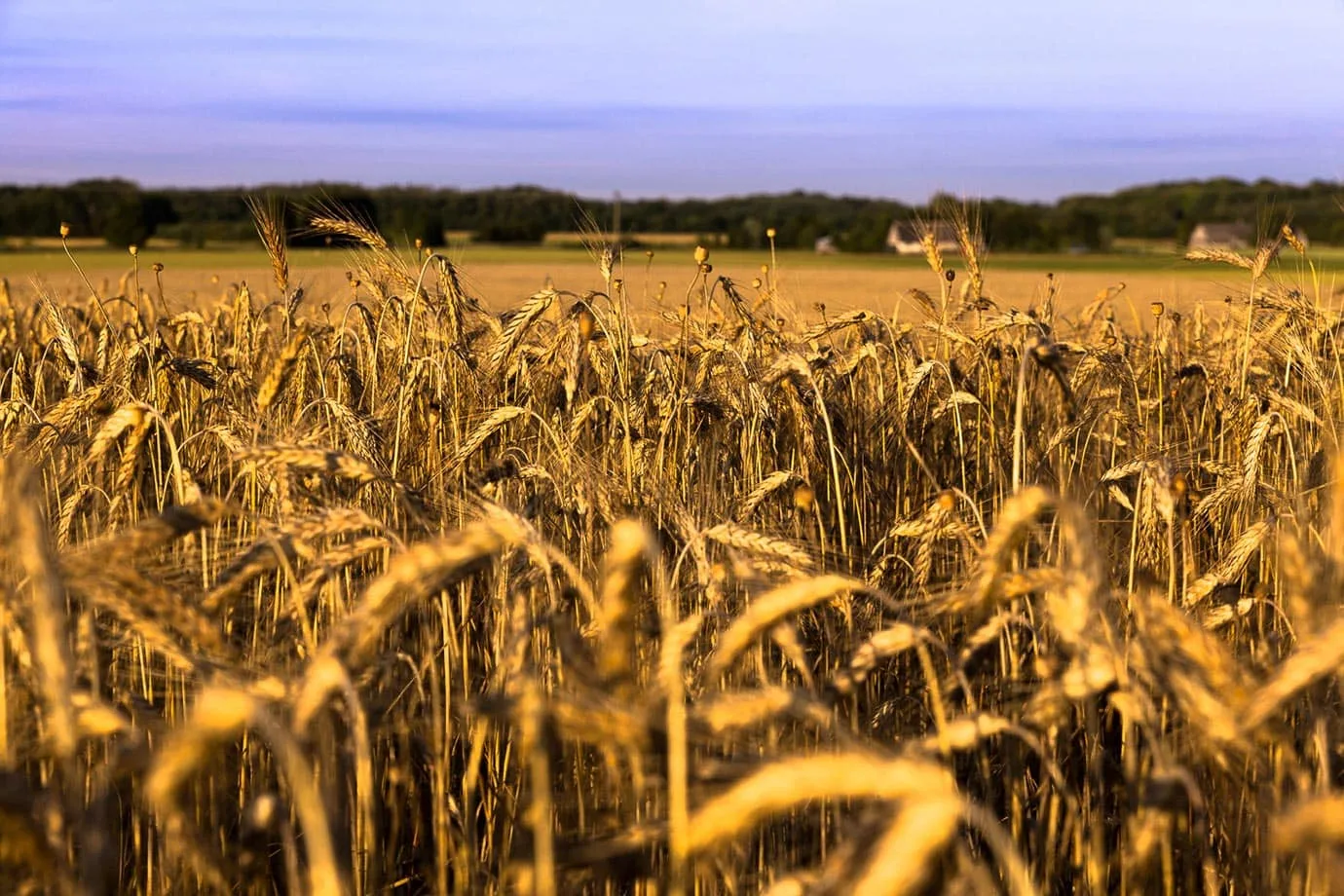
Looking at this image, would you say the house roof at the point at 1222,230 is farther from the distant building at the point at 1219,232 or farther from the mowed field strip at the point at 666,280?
the mowed field strip at the point at 666,280

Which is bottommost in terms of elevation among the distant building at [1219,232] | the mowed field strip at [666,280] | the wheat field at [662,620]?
the wheat field at [662,620]

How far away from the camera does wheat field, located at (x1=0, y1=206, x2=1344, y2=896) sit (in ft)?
4.56

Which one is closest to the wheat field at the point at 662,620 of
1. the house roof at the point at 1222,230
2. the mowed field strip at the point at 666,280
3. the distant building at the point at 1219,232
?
the mowed field strip at the point at 666,280

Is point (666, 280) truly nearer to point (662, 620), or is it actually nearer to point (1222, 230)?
point (662, 620)

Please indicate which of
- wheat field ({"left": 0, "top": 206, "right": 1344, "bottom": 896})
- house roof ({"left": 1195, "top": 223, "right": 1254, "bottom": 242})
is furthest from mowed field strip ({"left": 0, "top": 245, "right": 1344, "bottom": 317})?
house roof ({"left": 1195, "top": 223, "right": 1254, "bottom": 242})

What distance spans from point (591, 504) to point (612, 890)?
0.86 metres

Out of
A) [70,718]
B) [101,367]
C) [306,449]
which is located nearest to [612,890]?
[306,449]

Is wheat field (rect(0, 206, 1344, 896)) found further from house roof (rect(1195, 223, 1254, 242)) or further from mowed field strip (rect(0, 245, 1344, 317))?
house roof (rect(1195, 223, 1254, 242))

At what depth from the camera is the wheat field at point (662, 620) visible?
1.39 m

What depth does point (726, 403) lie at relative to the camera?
12.0 feet

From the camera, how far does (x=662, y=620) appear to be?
6.69 feet

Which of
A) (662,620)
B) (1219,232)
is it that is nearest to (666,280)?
(662,620)

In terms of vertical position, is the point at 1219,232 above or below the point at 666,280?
above

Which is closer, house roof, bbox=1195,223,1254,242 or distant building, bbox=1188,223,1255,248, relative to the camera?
distant building, bbox=1188,223,1255,248
